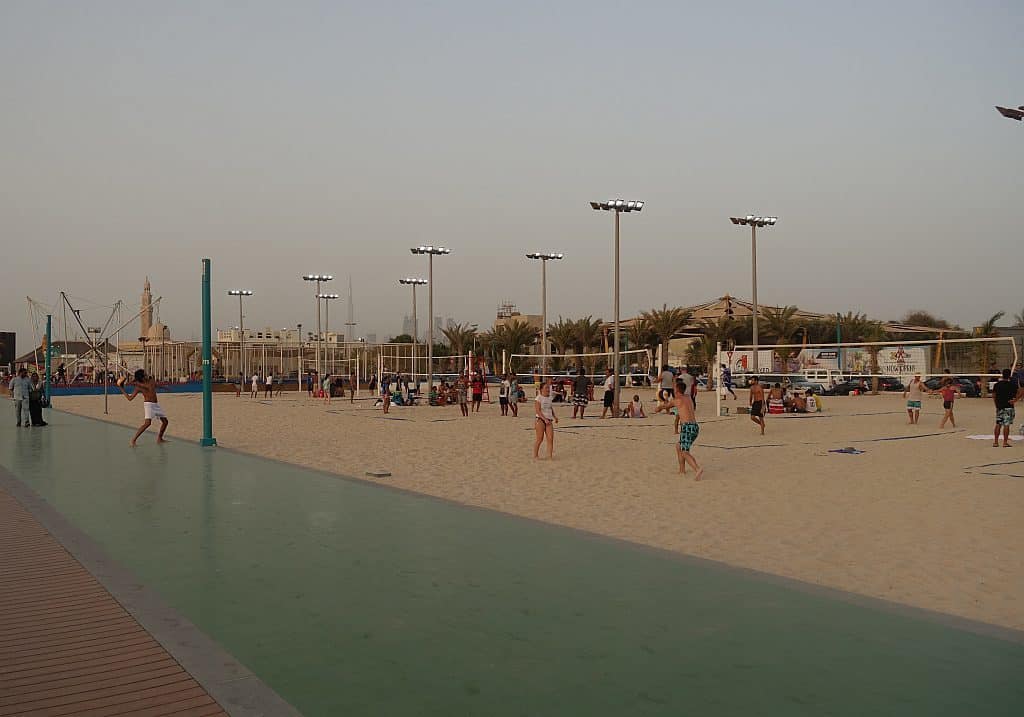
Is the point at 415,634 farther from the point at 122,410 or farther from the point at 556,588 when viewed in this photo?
the point at 122,410

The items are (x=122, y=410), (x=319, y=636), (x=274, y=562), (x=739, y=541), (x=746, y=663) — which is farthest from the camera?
(x=122, y=410)

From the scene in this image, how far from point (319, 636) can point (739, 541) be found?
4.42 meters

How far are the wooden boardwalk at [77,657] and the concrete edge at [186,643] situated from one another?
0.17ft

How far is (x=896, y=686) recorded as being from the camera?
416cm

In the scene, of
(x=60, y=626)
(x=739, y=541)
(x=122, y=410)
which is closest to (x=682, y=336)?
(x=122, y=410)

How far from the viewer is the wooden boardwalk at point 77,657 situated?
376cm

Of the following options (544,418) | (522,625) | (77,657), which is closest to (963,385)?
(544,418)

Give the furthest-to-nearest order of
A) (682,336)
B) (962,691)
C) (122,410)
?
(682,336) < (122,410) < (962,691)

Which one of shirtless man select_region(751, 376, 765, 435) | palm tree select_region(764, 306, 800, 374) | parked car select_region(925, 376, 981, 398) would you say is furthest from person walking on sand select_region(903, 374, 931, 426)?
palm tree select_region(764, 306, 800, 374)

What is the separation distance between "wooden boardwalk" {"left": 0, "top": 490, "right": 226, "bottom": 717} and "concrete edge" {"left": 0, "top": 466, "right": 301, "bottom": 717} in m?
0.05

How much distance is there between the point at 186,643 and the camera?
4.60 m

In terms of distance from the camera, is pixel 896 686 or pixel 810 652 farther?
pixel 810 652

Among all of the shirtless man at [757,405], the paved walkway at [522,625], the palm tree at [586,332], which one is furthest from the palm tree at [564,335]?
the paved walkway at [522,625]

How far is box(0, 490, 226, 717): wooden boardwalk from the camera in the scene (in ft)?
12.3
